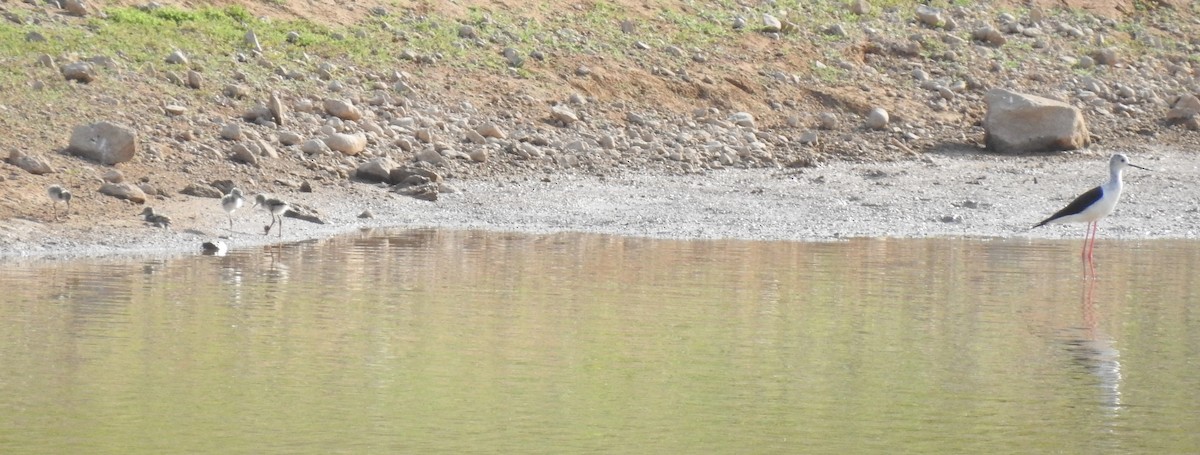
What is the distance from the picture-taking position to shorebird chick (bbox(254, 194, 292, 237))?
13.7 meters

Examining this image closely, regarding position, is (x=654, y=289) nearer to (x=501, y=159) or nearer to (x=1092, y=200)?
(x=1092, y=200)

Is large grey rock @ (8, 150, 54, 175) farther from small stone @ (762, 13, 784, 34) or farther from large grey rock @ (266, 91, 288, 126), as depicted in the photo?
small stone @ (762, 13, 784, 34)

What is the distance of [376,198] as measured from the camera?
1545 cm

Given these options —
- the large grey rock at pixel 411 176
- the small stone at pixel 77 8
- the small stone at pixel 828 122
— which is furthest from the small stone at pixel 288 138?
the small stone at pixel 828 122

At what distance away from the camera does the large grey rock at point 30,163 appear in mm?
13914

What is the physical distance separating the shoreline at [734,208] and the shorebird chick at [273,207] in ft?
0.41

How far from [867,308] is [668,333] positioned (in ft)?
5.26

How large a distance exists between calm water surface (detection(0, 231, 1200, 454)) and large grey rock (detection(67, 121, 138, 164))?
2668 millimetres

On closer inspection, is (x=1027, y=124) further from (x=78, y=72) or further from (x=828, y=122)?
(x=78, y=72)

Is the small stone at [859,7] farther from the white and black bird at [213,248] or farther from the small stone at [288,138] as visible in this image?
the white and black bird at [213,248]

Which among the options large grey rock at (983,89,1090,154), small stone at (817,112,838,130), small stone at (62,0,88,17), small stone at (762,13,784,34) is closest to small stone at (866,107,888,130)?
small stone at (817,112,838,130)

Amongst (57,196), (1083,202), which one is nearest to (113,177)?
(57,196)

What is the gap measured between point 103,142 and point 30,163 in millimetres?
701

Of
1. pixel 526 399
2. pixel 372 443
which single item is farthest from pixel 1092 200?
pixel 372 443
